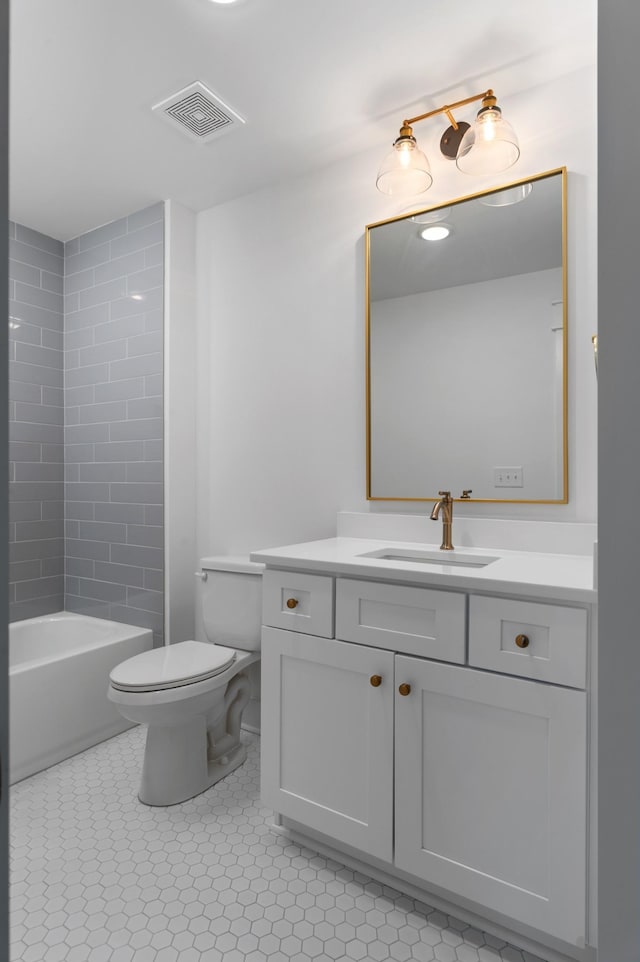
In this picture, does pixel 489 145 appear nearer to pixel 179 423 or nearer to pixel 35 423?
pixel 179 423

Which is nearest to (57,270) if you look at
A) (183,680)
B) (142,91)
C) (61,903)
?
(142,91)

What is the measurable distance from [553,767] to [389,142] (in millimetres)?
2118

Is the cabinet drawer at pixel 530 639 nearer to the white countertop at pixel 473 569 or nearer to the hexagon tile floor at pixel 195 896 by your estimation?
the white countertop at pixel 473 569

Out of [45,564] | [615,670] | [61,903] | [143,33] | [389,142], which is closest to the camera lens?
[615,670]

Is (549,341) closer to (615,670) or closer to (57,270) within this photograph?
(615,670)

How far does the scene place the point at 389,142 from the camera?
2.07 metres

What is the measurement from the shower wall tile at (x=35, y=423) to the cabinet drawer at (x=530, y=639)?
243 cm

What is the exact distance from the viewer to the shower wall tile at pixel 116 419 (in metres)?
2.65

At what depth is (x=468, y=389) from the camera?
6.34 ft

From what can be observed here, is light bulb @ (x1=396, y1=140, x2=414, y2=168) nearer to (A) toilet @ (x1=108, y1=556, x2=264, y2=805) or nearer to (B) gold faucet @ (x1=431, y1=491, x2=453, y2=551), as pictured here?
(B) gold faucet @ (x1=431, y1=491, x2=453, y2=551)

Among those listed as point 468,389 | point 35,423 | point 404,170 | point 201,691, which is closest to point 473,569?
point 468,389

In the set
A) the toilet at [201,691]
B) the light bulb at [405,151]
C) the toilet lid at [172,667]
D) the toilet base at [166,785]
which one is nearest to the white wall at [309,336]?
the light bulb at [405,151]

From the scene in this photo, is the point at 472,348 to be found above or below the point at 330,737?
above

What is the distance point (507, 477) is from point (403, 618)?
2.30ft
